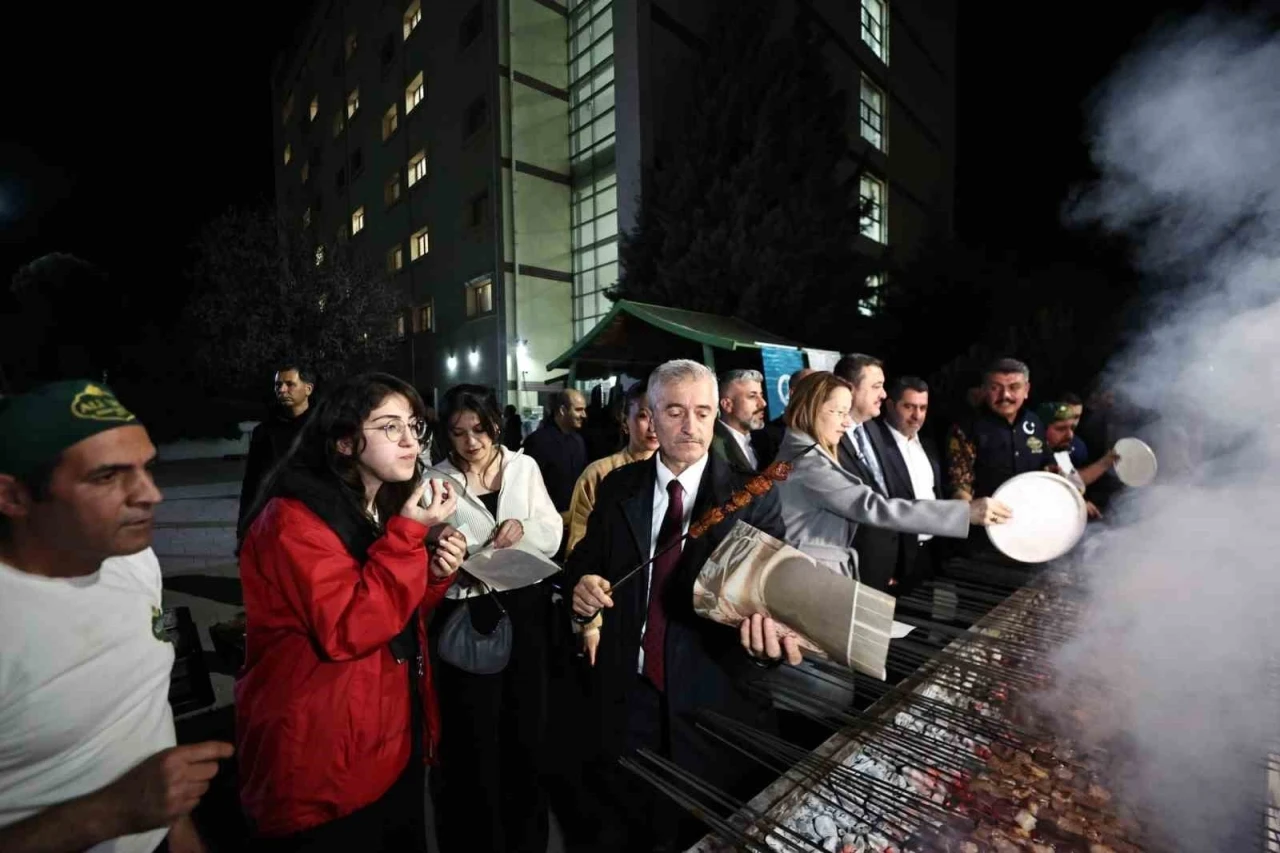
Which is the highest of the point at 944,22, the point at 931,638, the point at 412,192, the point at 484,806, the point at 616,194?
the point at 944,22

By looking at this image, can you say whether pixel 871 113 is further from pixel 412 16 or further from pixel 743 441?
pixel 743 441

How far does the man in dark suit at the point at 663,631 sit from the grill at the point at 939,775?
103 millimetres

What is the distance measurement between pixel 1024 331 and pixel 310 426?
14.9 metres

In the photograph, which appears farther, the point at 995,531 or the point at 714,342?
the point at 714,342

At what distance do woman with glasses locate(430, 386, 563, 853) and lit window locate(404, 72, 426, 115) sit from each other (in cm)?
2830

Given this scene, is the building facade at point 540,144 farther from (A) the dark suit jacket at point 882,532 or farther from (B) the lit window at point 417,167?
(A) the dark suit jacket at point 882,532

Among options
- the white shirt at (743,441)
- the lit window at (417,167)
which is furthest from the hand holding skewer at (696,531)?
the lit window at (417,167)

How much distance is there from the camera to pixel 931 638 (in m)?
2.99

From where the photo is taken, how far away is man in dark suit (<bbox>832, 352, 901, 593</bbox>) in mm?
3535

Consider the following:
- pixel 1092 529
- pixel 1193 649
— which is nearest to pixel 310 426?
pixel 1193 649

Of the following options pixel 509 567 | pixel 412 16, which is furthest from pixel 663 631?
pixel 412 16

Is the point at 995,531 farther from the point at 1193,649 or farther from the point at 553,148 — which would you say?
the point at 553,148

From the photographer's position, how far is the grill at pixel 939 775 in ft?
5.21

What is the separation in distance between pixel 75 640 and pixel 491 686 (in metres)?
1.63
